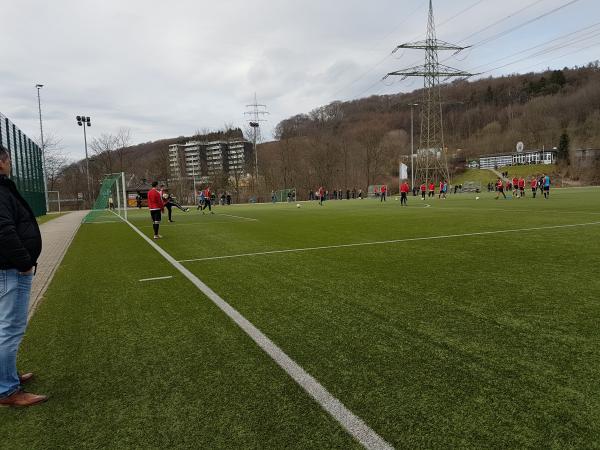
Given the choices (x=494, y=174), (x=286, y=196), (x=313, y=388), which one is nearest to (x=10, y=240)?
(x=313, y=388)

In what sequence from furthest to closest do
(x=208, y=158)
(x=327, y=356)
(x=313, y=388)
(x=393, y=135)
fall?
(x=393, y=135), (x=208, y=158), (x=327, y=356), (x=313, y=388)

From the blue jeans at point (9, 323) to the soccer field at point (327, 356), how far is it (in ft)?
0.81

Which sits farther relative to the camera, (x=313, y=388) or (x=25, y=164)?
(x=25, y=164)

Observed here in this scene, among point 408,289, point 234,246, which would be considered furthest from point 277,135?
point 408,289

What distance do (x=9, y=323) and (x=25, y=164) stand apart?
33.7m

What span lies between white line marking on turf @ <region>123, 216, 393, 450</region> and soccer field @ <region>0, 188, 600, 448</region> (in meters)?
0.05

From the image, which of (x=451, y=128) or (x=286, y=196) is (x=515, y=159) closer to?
(x=451, y=128)

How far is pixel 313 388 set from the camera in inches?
125

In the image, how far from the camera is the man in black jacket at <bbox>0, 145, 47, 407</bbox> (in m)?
3.10

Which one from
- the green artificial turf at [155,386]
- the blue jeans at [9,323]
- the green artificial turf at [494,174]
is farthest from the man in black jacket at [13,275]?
the green artificial turf at [494,174]

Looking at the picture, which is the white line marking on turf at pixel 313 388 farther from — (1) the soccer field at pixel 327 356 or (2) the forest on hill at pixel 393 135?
(2) the forest on hill at pixel 393 135

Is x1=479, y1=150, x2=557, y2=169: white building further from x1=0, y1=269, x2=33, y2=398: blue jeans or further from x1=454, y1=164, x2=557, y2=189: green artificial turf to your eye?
x1=0, y1=269, x2=33, y2=398: blue jeans

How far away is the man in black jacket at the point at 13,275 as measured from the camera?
10.2 ft

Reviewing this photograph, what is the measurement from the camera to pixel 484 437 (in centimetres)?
251
